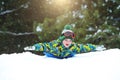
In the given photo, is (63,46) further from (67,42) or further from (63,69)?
(63,69)

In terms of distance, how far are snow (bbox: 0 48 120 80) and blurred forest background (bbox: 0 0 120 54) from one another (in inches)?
189

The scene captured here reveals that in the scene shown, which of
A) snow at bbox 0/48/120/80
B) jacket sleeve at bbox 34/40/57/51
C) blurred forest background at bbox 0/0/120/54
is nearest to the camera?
snow at bbox 0/48/120/80

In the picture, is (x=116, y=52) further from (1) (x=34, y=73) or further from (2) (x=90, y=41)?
(2) (x=90, y=41)

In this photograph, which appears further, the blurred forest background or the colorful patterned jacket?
the blurred forest background

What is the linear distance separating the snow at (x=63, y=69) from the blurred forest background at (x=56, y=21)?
4.81 meters

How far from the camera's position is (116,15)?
8.55 metres

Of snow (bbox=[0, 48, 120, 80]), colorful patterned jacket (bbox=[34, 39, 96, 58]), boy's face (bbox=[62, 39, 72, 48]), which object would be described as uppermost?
boy's face (bbox=[62, 39, 72, 48])

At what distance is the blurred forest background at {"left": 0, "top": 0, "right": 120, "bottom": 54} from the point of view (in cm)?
750

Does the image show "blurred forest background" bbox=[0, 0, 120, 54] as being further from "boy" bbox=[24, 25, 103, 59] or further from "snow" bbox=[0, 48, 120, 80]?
"snow" bbox=[0, 48, 120, 80]

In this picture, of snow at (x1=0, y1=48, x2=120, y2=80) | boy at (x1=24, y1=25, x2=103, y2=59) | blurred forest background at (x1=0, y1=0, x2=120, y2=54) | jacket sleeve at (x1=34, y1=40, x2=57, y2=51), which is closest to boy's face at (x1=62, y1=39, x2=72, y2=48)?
boy at (x1=24, y1=25, x2=103, y2=59)

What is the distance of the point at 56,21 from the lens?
786 centimetres

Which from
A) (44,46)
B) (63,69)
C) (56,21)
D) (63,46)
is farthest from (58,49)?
(56,21)

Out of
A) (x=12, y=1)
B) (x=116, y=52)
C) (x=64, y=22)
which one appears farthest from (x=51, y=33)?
(x=116, y=52)

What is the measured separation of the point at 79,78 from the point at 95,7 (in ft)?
19.6
